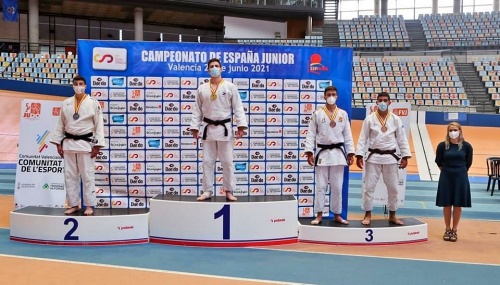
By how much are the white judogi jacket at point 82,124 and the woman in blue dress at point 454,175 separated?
415 cm

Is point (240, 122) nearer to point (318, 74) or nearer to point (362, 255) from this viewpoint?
point (318, 74)

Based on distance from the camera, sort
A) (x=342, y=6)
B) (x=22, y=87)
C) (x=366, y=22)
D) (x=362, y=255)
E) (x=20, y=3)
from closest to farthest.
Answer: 1. (x=362, y=255)
2. (x=22, y=87)
3. (x=20, y=3)
4. (x=366, y=22)
5. (x=342, y=6)

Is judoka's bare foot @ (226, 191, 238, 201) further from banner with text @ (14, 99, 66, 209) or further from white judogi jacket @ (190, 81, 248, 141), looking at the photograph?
banner with text @ (14, 99, 66, 209)

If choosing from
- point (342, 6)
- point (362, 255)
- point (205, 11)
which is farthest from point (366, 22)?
point (362, 255)

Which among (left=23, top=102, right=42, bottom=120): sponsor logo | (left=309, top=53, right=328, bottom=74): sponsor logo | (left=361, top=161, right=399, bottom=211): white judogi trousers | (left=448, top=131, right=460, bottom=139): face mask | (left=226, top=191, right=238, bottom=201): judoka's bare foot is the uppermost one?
(left=309, top=53, right=328, bottom=74): sponsor logo

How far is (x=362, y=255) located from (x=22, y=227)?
3849mm

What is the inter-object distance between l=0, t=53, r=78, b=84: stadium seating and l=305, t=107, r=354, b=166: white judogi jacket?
16863 mm

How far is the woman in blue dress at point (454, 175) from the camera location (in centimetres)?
587

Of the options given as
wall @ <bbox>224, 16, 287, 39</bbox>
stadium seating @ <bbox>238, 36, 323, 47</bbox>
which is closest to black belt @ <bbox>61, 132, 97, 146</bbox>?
stadium seating @ <bbox>238, 36, 323, 47</bbox>

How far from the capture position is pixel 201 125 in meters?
5.82

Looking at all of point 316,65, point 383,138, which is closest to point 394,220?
point 383,138

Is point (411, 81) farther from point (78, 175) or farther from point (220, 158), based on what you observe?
point (78, 175)

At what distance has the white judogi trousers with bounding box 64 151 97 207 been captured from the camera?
5.73m

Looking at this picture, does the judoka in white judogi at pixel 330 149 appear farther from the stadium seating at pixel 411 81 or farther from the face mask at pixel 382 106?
the stadium seating at pixel 411 81
